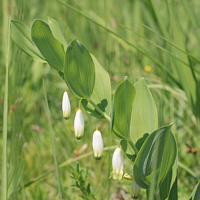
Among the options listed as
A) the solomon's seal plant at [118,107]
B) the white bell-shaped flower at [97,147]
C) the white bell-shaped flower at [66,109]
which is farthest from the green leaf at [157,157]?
the white bell-shaped flower at [66,109]

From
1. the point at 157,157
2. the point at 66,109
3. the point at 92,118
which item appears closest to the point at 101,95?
the point at 66,109

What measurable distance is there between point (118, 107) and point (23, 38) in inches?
11.6

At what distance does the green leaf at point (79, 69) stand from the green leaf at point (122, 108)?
85 millimetres

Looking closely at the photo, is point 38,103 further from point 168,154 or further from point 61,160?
point 168,154

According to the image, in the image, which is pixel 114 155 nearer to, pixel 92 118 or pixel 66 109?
pixel 66 109

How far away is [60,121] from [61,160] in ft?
1.30

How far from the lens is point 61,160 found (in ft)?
4.02

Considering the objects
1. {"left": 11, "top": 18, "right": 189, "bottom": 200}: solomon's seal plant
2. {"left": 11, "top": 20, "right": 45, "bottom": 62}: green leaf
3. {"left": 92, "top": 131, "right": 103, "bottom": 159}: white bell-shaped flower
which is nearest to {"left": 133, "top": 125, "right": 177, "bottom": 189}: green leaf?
{"left": 11, "top": 18, "right": 189, "bottom": 200}: solomon's seal plant

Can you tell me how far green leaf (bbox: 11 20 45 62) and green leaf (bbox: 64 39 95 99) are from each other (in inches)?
4.7

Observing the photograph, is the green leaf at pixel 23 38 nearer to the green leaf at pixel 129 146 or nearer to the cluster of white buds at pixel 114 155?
the cluster of white buds at pixel 114 155

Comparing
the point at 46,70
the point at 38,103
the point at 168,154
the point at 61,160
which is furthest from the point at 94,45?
the point at 168,154

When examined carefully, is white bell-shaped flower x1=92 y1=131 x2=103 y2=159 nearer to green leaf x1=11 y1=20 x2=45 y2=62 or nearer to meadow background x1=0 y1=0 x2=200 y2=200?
meadow background x1=0 y1=0 x2=200 y2=200

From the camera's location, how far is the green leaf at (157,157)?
52 centimetres

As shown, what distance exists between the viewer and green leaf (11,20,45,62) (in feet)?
1.98
